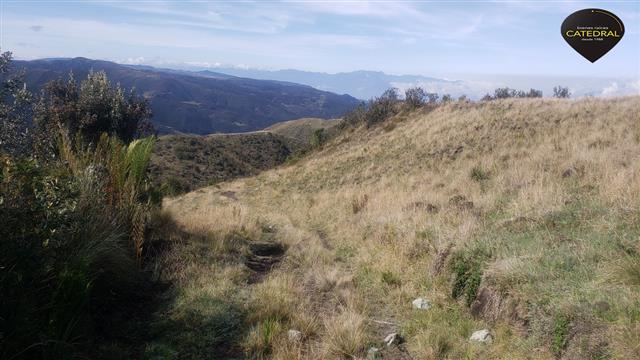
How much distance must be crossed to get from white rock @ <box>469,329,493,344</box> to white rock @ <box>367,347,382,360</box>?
88 cm

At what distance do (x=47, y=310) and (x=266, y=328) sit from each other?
1.87m

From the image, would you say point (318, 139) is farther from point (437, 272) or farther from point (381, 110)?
point (437, 272)

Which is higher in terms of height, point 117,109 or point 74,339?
point 117,109

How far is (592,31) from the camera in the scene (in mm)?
7906

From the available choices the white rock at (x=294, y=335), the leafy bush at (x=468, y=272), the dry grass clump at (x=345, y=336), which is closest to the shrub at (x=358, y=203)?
the leafy bush at (x=468, y=272)

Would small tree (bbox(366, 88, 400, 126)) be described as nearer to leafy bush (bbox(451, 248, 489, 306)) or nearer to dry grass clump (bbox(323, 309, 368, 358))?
leafy bush (bbox(451, 248, 489, 306))

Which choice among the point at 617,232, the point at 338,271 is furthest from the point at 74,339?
the point at 617,232

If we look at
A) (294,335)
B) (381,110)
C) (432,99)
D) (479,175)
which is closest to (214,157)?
(381,110)

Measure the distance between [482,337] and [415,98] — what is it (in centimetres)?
3095

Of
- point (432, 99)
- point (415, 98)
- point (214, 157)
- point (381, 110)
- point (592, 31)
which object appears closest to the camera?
point (592, 31)

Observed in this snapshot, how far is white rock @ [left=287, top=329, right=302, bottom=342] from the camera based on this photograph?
424 centimetres

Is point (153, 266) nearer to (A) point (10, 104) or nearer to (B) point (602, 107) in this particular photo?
(A) point (10, 104)

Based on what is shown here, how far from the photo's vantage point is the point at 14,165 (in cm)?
380

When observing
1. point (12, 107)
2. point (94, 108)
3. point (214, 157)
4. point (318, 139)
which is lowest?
point (214, 157)
